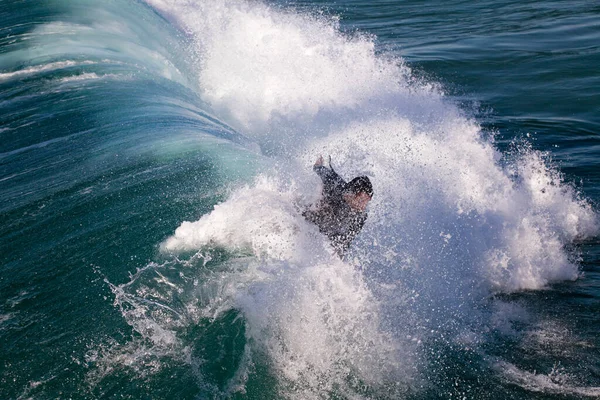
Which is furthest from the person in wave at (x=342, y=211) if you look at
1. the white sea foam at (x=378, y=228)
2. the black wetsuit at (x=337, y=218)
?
the white sea foam at (x=378, y=228)

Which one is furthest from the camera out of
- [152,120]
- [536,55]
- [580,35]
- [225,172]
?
[580,35]

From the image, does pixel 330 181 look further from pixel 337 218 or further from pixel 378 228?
pixel 378 228

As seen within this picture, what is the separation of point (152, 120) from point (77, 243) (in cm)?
408

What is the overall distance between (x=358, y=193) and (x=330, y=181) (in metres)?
0.79

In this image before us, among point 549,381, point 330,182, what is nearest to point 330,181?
point 330,182

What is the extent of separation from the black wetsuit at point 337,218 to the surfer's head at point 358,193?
9 centimetres

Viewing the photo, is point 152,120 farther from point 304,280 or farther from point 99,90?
point 304,280

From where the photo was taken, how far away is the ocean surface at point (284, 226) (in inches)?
200

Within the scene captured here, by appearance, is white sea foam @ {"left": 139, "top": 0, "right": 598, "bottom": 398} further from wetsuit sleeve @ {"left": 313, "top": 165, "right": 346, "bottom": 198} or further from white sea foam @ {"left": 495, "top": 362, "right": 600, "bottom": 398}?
white sea foam @ {"left": 495, "top": 362, "right": 600, "bottom": 398}

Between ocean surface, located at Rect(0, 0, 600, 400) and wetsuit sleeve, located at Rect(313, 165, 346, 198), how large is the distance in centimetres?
35

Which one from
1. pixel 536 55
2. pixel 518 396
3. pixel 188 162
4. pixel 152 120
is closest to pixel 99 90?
pixel 152 120

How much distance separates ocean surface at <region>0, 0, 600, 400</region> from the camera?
5074 mm

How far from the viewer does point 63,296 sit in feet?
18.9

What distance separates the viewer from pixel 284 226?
6855 millimetres
